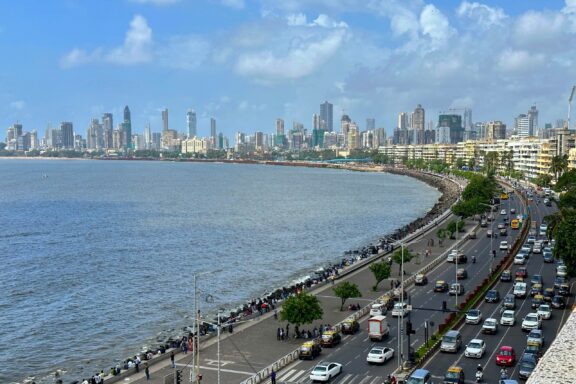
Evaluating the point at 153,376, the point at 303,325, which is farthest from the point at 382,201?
the point at 153,376

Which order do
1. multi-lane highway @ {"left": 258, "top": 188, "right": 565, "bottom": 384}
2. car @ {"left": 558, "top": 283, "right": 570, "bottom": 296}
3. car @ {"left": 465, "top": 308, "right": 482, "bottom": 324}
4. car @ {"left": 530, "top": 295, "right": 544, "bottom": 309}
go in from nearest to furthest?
multi-lane highway @ {"left": 258, "top": 188, "right": 565, "bottom": 384} → car @ {"left": 465, "top": 308, "right": 482, "bottom": 324} → car @ {"left": 530, "top": 295, "right": 544, "bottom": 309} → car @ {"left": 558, "top": 283, "right": 570, "bottom": 296}

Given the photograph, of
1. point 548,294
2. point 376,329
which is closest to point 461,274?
point 548,294

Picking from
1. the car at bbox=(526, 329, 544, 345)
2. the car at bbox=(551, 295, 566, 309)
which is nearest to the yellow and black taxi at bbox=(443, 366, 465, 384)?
the car at bbox=(526, 329, 544, 345)

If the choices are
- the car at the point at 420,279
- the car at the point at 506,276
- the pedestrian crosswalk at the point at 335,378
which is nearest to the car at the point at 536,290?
the car at the point at 506,276

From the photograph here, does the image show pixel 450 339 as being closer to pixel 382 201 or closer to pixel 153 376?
pixel 153 376

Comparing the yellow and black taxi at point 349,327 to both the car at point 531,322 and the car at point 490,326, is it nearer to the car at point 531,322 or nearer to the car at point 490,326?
the car at point 490,326

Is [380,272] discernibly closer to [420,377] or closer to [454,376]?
[454,376]

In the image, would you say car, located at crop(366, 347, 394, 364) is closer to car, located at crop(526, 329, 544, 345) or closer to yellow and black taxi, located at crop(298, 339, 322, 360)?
yellow and black taxi, located at crop(298, 339, 322, 360)
